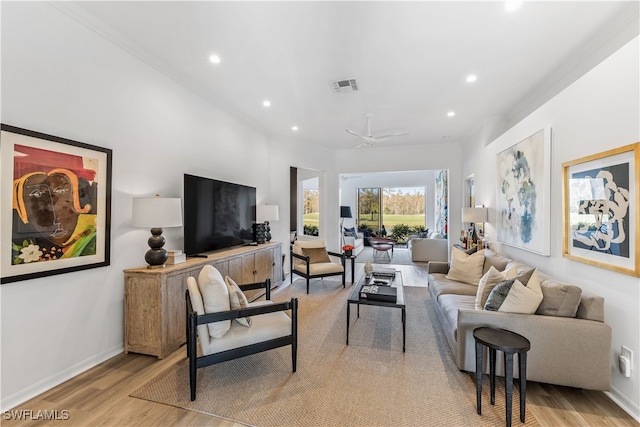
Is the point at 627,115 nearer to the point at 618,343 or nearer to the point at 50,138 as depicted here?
the point at 618,343

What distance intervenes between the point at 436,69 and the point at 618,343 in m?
3.01

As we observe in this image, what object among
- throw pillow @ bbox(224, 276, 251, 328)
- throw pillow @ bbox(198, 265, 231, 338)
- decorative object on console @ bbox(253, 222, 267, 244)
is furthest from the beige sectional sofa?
decorative object on console @ bbox(253, 222, 267, 244)

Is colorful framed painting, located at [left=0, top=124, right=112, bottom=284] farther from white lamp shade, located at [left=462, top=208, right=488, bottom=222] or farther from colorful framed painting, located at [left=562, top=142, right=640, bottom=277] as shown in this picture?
white lamp shade, located at [left=462, top=208, right=488, bottom=222]

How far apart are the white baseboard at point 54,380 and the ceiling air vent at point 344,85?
3.76 metres

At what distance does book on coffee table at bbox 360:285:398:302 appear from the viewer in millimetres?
2981

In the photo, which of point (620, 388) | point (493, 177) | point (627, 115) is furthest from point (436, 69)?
point (620, 388)

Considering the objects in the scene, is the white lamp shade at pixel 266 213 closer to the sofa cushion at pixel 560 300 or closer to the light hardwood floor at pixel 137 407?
the light hardwood floor at pixel 137 407

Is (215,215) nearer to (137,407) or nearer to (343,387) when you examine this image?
(137,407)

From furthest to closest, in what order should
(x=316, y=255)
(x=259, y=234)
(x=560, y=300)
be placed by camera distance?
(x=316, y=255), (x=259, y=234), (x=560, y=300)

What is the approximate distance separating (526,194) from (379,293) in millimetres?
2225

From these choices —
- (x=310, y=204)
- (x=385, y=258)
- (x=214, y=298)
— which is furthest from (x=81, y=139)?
(x=310, y=204)

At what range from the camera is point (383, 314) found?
3.80m

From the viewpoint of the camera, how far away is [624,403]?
2006mm

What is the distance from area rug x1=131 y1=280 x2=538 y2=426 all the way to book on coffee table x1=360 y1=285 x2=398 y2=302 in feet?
1.57
